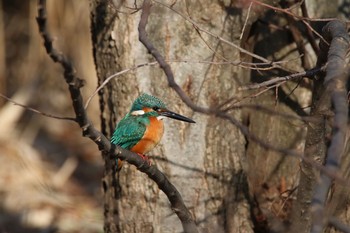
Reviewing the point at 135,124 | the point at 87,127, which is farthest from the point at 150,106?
the point at 87,127

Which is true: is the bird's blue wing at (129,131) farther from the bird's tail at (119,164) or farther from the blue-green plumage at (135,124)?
the bird's tail at (119,164)

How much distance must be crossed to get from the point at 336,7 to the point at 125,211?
5.90 feet

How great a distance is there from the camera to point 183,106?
429 cm

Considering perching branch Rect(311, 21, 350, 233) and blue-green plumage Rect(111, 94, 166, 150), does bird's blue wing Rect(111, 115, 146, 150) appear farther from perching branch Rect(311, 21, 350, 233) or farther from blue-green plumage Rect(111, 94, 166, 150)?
perching branch Rect(311, 21, 350, 233)

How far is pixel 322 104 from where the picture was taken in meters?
3.41

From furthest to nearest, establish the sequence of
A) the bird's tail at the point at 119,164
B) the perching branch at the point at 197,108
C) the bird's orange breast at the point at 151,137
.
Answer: the bird's tail at the point at 119,164
the bird's orange breast at the point at 151,137
the perching branch at the point at 197,108

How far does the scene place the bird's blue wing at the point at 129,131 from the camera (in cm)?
413

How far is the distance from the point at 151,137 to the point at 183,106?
32 centimetres

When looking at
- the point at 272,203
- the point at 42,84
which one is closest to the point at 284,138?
the point at 272,203

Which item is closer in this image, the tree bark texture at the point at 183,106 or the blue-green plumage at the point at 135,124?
the blue-green plumage at the point at 135,124

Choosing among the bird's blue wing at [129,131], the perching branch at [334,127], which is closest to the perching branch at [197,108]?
the perching branch at [334,127]

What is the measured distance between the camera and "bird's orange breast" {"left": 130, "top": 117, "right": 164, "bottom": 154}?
4082 mm

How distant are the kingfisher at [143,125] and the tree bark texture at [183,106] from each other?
0.63ft

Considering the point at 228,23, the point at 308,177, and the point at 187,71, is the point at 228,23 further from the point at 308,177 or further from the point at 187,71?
the point at 308,177
